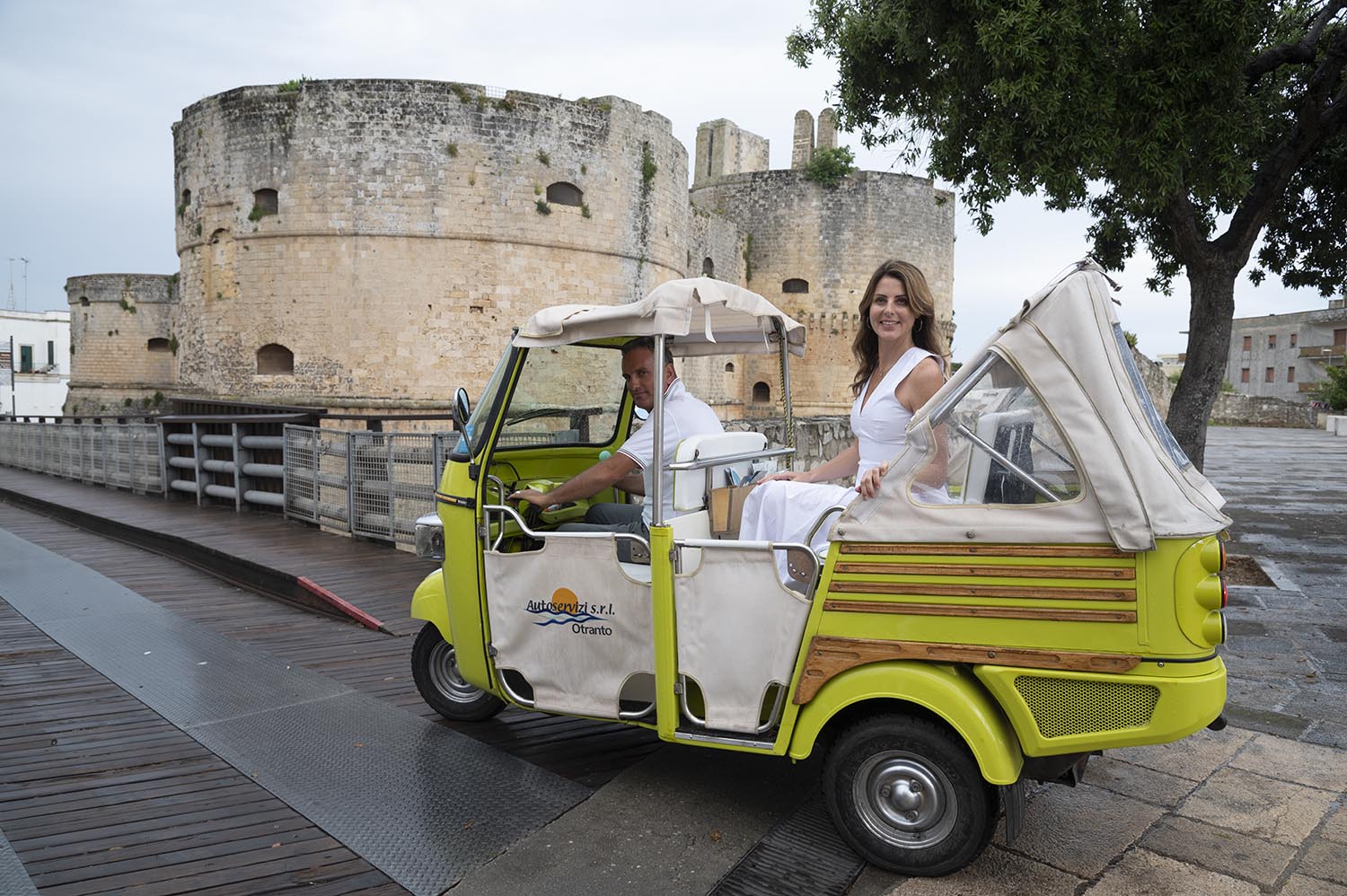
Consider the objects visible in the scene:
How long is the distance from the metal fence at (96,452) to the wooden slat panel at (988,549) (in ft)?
41.0

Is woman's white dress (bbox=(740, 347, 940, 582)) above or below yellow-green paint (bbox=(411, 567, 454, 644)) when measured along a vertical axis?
above

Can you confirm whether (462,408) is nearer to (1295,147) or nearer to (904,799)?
(904,799)

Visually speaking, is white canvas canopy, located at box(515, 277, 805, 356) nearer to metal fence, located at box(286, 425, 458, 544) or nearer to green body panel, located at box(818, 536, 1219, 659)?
green body panel, located at box(818, 536, 1219, 659)

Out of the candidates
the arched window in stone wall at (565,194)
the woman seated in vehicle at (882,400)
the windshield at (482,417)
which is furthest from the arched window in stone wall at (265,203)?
the woman seated in vehicle at (882,400)

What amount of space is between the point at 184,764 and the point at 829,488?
289 cm

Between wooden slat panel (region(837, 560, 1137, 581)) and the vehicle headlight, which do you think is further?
the vehicle headlight

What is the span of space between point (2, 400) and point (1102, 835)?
65.7 metres

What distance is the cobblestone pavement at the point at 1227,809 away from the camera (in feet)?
9.43

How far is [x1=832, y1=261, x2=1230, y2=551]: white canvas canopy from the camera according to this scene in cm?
260

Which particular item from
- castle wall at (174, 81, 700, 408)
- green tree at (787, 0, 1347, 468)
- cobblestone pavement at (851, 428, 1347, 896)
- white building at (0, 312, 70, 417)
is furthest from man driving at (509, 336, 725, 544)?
white building at (0, 312, 70, 417)

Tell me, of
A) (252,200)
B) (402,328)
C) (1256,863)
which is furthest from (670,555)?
(252,200)

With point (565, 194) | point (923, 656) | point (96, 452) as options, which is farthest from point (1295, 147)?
point (565, 194)

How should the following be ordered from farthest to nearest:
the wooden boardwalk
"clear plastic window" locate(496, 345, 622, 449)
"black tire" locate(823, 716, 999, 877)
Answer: "clear plastic window" locate(496, 345, 622, 449) < the wooden boardwalk < "black tire" locate(823, 716, 999, 877)

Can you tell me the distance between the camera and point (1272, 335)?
66.8 metres
